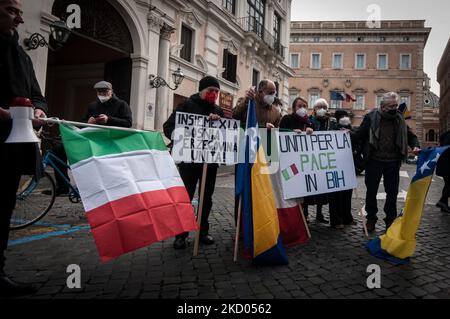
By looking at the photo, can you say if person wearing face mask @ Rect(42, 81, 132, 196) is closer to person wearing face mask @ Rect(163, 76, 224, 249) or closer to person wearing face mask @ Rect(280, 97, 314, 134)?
person wearing face mask @ Rect(163, 76, 224, 249)

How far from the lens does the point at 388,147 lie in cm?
475

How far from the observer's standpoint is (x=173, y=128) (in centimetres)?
379

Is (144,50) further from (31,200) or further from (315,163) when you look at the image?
(315,163)

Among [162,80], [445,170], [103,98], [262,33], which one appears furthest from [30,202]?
[262,33]

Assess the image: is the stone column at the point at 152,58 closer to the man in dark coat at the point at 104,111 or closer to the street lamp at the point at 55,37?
the street lamp at the point at 55,37

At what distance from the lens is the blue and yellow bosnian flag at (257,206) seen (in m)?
3.25

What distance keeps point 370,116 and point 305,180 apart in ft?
5.13

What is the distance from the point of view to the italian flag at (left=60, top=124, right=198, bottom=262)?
8.43 feet

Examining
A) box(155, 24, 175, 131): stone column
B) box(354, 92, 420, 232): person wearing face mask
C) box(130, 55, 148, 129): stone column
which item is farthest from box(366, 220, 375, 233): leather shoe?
box(155, 24, 175, 131): stone column

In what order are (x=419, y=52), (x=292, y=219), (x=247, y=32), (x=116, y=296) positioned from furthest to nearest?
1. (x=419, y=52)
2. (x=247, y=32)
3. (x=292, y=219)
4. (x=116, y=296)

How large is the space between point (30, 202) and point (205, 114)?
261 centimetres
